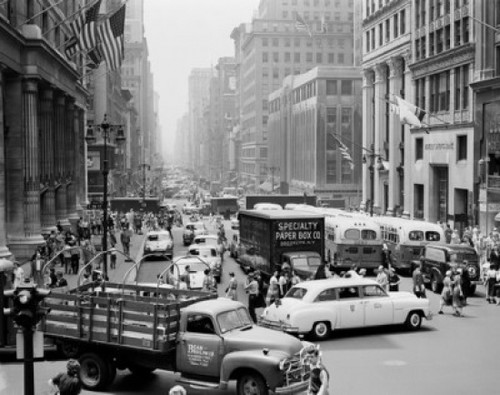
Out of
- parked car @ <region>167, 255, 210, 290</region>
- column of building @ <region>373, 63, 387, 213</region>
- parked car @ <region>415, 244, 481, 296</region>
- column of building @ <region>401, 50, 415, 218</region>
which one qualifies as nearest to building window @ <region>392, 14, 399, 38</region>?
column of building @ <region>401, 50, 415, 218</region>

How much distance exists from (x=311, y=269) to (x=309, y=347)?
15.5m

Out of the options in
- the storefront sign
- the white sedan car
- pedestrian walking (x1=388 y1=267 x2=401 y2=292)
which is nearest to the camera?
the white sedan car

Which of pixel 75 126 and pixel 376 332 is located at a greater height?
pixel 75 126

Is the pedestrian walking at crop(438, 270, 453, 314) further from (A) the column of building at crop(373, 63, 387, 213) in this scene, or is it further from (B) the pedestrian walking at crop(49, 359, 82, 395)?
(A) the column of building at crop(373, 63, 387, 213)

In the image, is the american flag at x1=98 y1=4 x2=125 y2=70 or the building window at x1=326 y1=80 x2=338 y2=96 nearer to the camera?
the american flag at x1=98 y1=4 x2=125 y2=70

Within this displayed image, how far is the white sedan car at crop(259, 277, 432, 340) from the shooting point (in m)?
Result: 21.4

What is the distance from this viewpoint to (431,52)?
61062 mm

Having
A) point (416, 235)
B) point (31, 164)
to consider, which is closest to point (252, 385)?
point (416, 235)

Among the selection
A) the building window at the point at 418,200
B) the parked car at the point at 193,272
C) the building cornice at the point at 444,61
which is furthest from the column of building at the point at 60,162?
the building window at the point at 418,200

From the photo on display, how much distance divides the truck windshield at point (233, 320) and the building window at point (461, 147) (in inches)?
1643

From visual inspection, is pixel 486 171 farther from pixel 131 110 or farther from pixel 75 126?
pixel 131 110

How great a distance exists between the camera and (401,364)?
18766 millimetres

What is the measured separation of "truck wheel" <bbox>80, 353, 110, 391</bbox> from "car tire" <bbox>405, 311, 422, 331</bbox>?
10.0m

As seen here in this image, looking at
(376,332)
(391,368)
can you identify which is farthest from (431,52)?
(391,368)
